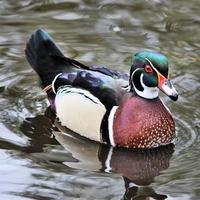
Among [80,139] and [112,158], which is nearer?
[112,158]

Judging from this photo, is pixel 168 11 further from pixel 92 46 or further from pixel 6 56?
pixel 6 56

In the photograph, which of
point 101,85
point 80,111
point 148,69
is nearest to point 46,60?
point 80,111

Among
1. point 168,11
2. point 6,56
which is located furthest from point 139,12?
point 6,56

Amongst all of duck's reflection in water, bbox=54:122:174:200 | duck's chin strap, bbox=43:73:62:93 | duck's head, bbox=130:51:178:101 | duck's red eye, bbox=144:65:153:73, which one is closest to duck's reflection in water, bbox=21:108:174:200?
duck's reflection in water, bbox=54:122:174:200

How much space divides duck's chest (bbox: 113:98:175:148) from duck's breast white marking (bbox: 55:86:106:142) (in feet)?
0.53

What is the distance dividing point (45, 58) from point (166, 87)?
4.67ft

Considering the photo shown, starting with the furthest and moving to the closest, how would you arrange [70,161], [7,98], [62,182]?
1. [7,98]
2. [70,161]
3. [62,182]

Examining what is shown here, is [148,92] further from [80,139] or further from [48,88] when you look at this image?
[48,88]

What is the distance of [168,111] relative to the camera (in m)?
7.15

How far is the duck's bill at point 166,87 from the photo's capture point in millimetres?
6695

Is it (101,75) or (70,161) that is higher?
(101,75)

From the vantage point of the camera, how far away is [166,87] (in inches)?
267

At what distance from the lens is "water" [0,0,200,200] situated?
20.7 feet

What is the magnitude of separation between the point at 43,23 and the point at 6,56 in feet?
3.79
